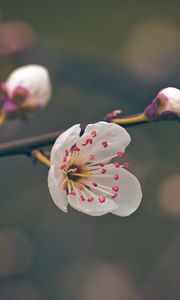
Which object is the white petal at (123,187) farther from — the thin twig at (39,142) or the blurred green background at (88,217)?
the blurred green background at (88,217)

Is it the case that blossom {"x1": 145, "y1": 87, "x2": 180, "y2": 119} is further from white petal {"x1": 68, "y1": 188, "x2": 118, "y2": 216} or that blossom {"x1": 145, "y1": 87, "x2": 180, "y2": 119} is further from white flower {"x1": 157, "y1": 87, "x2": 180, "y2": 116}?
white petal {"x1": 68, "y1": 188, "x2": 118, "y2": 216}

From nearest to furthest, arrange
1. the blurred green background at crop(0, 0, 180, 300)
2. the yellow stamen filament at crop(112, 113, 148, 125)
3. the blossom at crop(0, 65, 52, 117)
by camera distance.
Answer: the yellow stamen filament at crop(112, 113, 148, 125)
the blossom at crop(0, 65, 52, 117)
the blurred green background at crop(0, 0, 180, 300)

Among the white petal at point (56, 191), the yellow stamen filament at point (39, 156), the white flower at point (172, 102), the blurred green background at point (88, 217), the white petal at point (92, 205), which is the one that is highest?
the white flower at point (172, 102)

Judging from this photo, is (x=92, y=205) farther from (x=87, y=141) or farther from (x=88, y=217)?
(x=88, y=217)

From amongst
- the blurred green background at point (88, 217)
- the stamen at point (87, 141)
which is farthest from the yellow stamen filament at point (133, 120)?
the blurred green background at point (88, 217)

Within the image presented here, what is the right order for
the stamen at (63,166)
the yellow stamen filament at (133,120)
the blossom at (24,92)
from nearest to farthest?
1. the yellow stamen filament at (133,120)
2. the stamen at (63,166)
3. the blossom at (24,92)

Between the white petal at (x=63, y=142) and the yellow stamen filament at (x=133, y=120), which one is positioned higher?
the yellow stamen filament at (x=133, y=120)

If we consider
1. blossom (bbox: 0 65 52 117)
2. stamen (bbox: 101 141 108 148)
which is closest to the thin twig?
stamen (bbox: 101 141 108 148)

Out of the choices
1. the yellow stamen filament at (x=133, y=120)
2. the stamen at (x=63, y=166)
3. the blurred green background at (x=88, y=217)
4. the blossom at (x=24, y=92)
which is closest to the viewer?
the yellow stamen filament at (x=133, y=120)
